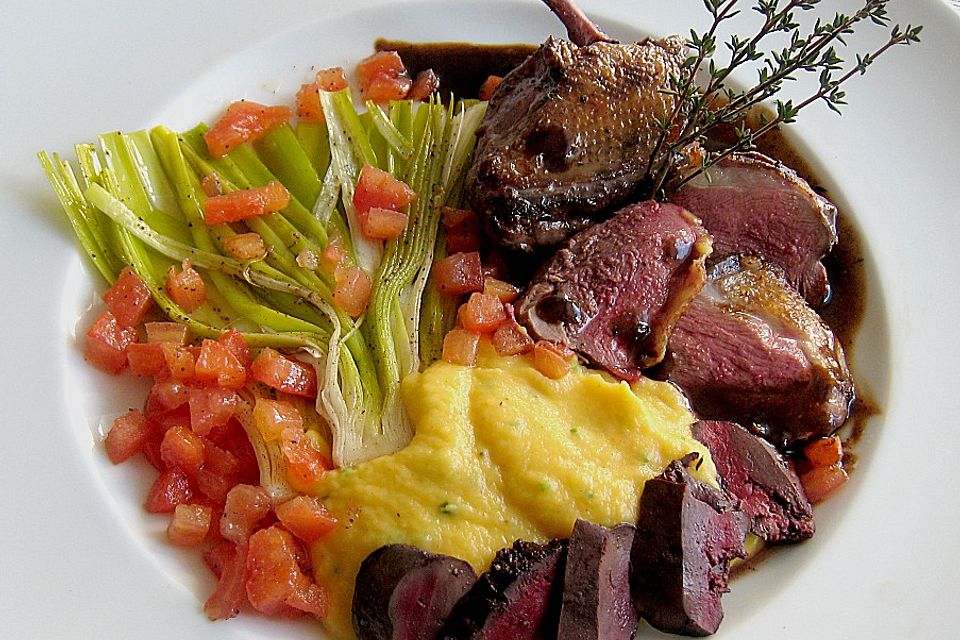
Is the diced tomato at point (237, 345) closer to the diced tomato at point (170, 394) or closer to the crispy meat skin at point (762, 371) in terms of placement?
the diced tomato at point (170, 394)

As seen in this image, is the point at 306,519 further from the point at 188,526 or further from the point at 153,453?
the point at 153,453

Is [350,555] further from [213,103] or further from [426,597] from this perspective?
[213,103]

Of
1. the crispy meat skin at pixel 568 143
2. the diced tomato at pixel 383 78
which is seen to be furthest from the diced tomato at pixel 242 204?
the diced tomato at pixel 383 78

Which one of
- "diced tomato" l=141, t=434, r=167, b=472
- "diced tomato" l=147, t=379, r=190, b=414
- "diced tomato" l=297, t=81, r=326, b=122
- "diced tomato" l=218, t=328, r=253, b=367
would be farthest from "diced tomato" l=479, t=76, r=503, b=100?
"diced tomato" l=141, t=434, r=167, b=472

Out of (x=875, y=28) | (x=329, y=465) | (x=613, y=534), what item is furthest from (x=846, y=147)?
(x=329, y=465)

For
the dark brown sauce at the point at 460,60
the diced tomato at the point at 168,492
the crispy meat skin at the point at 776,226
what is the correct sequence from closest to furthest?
the diced tomato at the point at 168,492, the crispy meat skin at the point at 776,226, the dark brown sauce at the point at 460,60

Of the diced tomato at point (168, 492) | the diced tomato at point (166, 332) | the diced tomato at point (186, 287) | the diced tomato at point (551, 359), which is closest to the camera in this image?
the diced tomato at point (168, 492)
